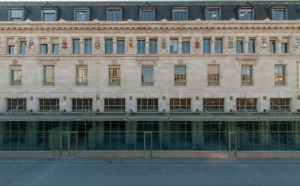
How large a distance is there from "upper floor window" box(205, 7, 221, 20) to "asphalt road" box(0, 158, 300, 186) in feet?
48.7

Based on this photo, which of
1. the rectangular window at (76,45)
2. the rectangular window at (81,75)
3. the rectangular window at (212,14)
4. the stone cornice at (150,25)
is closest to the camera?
the stone cornice at (150,25)

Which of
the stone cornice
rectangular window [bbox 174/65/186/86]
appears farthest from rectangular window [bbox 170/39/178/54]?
rectangular window [bbox 174/65/186/86]

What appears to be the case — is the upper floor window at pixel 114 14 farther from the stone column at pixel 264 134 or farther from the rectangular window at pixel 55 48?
the stone column at pixel 264 134

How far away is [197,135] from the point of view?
18.8 metres

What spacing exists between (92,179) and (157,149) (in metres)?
6.99

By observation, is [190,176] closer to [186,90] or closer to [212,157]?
[212,157]

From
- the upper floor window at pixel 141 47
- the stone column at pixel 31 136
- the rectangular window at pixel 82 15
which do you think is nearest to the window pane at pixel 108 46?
the upper floor window at pixel 141 47

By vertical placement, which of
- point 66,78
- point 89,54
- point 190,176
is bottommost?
point 190,176

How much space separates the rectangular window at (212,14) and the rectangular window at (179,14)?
7.83 feet

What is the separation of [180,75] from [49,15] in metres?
16.0

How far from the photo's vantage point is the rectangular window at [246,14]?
20984mm

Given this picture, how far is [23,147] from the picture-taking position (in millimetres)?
17953

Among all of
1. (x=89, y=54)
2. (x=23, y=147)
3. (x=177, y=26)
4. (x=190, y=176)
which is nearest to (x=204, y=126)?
(x=190, y=176)

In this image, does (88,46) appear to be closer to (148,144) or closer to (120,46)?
(120,46)
